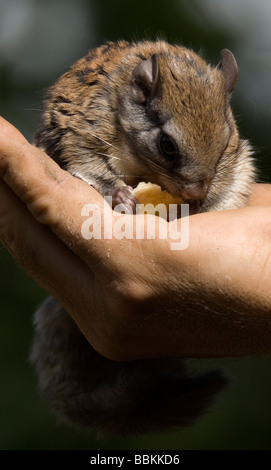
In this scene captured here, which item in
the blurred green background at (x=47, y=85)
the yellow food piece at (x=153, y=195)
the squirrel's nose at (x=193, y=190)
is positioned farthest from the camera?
the blurred green background at (x=47, y=85)

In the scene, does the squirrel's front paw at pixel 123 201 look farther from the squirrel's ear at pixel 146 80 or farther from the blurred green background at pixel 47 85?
the blurred green background at pixel 47 85

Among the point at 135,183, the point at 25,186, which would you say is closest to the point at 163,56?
the point at 135,183

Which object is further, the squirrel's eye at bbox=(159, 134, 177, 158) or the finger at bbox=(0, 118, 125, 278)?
the squirrel's eye at bbox=(159, 134, 177, 158)

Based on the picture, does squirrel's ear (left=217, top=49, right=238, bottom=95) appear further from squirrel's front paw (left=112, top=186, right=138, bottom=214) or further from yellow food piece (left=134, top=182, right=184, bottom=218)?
squirrel's front paw (left=112, top=186, right=138, bottom=214)

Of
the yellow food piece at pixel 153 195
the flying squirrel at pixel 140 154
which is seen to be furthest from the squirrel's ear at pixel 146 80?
the yellow food piece at pixel 153 195

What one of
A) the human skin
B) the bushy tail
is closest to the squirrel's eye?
the human skin

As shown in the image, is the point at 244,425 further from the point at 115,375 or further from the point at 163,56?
the point at 163,56

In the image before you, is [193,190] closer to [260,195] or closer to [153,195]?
[153,195]

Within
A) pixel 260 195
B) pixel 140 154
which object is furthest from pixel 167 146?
pixel 260 195
